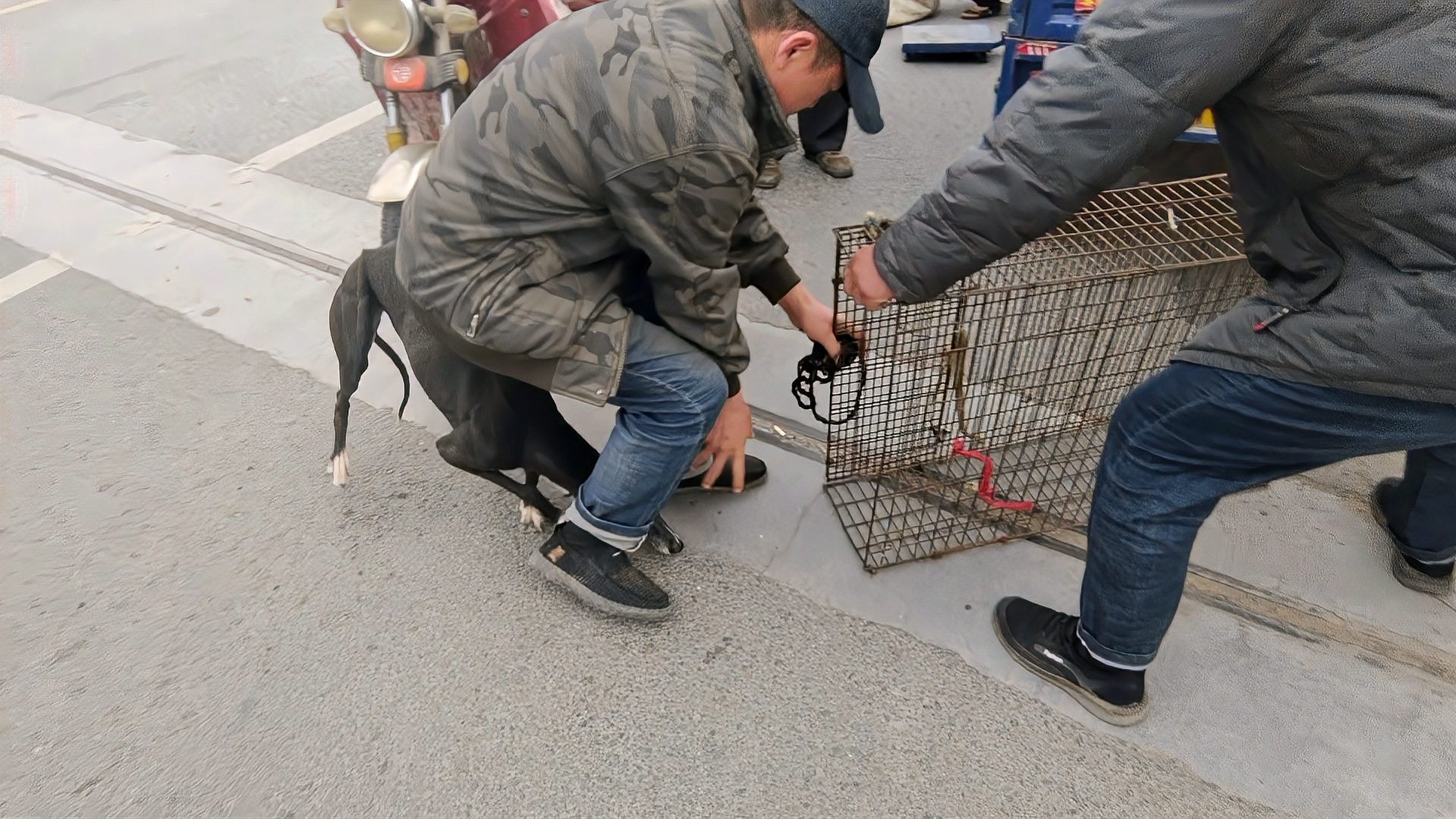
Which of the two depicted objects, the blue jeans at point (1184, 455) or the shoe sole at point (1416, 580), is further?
the shoe sole at point (1416, 580)

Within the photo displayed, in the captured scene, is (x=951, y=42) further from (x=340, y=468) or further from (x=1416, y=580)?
(x=340, y=468)

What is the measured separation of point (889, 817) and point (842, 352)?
3.15ft

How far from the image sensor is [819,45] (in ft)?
4.85

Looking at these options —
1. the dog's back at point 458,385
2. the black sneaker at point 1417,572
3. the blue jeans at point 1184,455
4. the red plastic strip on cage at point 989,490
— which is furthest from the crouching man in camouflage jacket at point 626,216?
the black sneaker at point 1417,572

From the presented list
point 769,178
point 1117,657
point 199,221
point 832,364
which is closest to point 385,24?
point 832,364

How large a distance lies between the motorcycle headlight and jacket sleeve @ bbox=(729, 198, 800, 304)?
112 cm

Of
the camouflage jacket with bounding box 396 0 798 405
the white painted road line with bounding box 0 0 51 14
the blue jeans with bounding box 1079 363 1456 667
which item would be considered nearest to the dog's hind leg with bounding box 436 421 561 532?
the camouflage jacket with bounding box 396 0 798 405

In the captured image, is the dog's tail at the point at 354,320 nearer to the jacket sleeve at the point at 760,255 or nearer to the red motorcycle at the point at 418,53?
the red motorcycle at the point at 418,53

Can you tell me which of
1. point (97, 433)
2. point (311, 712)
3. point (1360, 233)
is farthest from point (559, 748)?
point (97, 433)

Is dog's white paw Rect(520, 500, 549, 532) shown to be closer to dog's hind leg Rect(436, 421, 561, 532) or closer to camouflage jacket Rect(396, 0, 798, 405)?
dog's hind leg Rect(436, 421, 561, 532)

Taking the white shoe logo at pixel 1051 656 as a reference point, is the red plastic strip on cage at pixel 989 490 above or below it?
above

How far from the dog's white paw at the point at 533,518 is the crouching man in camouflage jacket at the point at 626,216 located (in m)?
0.25

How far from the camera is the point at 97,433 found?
255cm

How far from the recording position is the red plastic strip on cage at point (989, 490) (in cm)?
210
